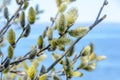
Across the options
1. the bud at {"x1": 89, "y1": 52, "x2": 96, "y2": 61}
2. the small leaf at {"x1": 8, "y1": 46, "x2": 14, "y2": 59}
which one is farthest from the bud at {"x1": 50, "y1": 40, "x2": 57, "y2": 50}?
the bud at {"x1": 89, "y1": 52, "x2": 96, "y2": 61}

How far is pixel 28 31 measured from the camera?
1.54 meters

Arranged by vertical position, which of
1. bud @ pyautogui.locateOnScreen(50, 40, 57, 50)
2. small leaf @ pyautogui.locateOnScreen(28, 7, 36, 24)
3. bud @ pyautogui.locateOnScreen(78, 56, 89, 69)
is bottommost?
bud @ pyautogui.locateOnScreen(50, 40, 57, 50)

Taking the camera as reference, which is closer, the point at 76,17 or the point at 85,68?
the point at 76,17

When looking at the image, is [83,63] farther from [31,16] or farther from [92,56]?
[31,16]

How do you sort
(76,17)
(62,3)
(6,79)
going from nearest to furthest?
(76,17), (62,3), (6,79)

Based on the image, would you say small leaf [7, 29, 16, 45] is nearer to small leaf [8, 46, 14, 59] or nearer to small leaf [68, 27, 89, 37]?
small leaf [8, 46, 14, 59]

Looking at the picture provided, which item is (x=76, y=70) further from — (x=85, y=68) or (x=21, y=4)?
(x=21, y=4)

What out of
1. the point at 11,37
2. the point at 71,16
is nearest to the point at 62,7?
the point at 71,16

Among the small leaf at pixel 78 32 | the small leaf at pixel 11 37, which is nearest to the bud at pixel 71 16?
the small leaf at pixel 78 32

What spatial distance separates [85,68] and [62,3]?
0.26 m

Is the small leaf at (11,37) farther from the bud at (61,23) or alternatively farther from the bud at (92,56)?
the bud at (92,56)

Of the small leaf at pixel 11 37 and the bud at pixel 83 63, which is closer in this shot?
the small leaf at pixel 11 37

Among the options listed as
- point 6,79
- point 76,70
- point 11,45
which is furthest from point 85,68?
point 6,79

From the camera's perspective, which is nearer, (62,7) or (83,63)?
(62,7)
